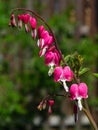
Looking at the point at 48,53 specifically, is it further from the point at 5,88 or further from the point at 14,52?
the point at 14,52

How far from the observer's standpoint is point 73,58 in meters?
2.37

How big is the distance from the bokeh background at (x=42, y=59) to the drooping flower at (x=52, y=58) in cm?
351

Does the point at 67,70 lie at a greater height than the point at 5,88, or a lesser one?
greater

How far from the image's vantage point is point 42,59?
6.00 m

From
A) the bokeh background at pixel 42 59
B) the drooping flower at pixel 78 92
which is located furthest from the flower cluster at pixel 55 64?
the bokeh background at pixel 42 59

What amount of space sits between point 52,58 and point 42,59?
3675mm

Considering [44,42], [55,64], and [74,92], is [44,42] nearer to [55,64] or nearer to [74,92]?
[55,64]

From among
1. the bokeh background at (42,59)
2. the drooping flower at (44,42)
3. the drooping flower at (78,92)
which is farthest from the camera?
the bokeh background at (42,59)

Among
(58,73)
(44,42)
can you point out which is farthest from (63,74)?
(44,42)

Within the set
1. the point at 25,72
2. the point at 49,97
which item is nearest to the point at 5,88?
the point at 25,72

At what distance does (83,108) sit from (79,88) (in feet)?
0.28

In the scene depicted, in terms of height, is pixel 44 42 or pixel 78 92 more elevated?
pixel 44 42

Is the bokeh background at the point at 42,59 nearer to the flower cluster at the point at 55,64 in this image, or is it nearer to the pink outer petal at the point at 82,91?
the flower cluster at the point at 55,64

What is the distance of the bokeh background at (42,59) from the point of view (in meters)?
6.06
